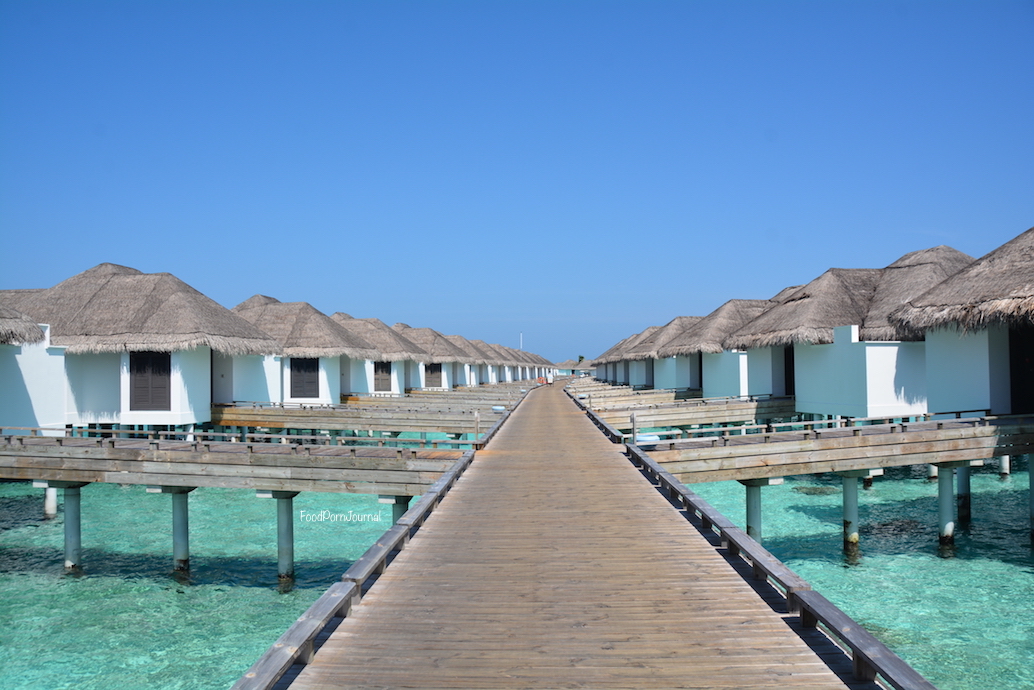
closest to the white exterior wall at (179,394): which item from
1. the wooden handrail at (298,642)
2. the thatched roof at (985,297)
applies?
the wooden handrail at (298,642)

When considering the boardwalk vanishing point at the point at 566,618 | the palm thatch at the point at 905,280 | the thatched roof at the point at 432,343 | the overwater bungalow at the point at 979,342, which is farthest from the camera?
the thatched roof at the point at 432,343

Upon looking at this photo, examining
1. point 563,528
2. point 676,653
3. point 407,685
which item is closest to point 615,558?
point 563,528

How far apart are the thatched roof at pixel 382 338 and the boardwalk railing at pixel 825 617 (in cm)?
2913

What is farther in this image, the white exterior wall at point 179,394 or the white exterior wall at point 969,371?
the white exterior wall at point 179,394

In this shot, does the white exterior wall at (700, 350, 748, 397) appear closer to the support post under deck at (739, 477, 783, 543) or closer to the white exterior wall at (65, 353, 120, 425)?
the support post under deck at (739, 477, 783, 543)

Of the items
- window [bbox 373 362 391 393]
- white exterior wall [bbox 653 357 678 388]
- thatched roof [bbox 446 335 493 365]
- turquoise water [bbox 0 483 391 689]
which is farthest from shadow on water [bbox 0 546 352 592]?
thatched roof [bbox 446 335 493 365]

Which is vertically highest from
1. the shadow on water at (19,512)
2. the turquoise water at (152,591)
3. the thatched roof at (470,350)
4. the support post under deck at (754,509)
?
the thatched roof at (470,350)

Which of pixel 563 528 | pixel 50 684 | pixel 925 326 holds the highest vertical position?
pixel 925 326

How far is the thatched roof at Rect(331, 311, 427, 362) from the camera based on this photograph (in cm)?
3603

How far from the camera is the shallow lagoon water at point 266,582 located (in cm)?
962

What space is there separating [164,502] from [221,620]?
10.7 m

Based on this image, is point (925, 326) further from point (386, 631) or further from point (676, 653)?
point (386, 631)

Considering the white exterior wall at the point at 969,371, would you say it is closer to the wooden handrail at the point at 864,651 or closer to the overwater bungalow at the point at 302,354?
the wooden handrail at the point at 864,651

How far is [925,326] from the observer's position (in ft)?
53.0
